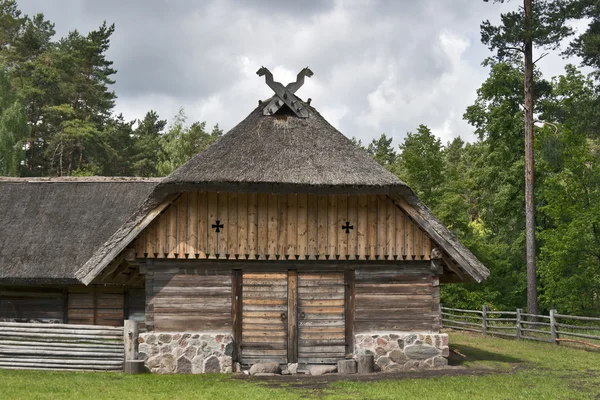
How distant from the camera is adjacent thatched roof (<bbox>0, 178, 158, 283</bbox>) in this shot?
18.9m

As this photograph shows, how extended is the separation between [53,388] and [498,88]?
81.0ft

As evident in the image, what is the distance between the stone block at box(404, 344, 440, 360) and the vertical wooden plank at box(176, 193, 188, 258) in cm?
560

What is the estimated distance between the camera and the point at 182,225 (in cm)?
1550

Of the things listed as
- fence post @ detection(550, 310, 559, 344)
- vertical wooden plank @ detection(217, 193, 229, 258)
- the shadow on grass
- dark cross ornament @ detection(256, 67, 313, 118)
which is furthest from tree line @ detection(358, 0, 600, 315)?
vertical wooden plank @ detection(217, 193, 229, 258)

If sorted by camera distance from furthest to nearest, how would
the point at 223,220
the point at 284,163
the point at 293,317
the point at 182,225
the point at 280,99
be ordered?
1. the point at 280,99
2. the point at 293,317
3. the point at 284,163
4. the point at 223,220
5. the point at 182,225

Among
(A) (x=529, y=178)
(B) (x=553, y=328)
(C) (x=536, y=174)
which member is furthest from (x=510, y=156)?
(B) (x=553, y=328)

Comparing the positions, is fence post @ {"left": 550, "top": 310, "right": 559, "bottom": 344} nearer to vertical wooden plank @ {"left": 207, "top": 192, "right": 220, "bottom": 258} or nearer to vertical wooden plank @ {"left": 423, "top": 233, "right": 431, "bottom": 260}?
vertical wooden plank @ {"left": 423, "top": 233, "right": 431, "bottom": 260}

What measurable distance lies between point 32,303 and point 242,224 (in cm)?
816

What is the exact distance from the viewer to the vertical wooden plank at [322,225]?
1566cm

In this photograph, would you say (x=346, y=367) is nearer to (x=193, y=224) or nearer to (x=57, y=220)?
(x=193, y=224)

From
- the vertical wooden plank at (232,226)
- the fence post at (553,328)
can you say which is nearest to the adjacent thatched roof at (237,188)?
the vertical wooden plank at (232,226)

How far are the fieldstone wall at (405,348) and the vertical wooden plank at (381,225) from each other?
192cm

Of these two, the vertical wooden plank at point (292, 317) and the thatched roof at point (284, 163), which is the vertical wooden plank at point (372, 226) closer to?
the thatched roof at point (284, 163)

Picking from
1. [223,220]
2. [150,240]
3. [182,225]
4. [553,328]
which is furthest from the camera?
[553,328]
